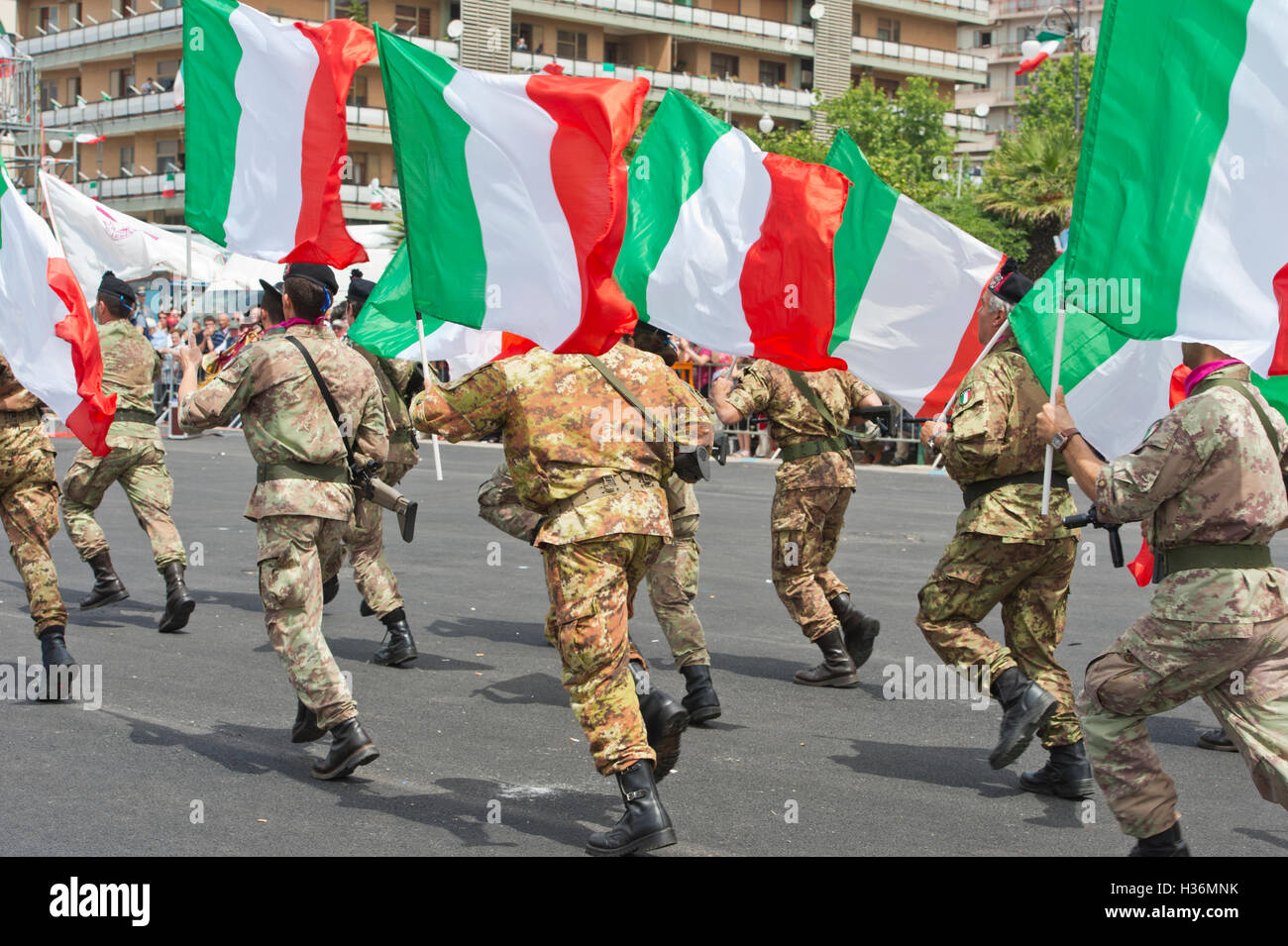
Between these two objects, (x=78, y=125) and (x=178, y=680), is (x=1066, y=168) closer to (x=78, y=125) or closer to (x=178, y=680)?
(x=178, y=680)

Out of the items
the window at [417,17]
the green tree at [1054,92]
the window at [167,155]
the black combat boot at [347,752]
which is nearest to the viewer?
the black combat boot at [347,752]

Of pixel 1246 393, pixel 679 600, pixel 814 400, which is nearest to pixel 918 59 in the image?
pixel 814 400

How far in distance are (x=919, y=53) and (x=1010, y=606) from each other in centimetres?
6862

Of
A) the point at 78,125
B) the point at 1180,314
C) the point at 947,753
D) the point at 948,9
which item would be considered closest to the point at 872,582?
the point at 947,753

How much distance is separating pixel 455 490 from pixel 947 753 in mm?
11112

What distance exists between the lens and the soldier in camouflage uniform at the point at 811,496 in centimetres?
784

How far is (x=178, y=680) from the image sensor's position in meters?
7.61

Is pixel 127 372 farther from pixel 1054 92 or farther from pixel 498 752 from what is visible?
pixel 1054 92

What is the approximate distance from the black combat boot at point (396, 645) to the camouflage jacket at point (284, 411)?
2.07 meters

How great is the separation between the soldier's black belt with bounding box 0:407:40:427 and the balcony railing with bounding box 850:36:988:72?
63.8m

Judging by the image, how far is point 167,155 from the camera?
57.2m

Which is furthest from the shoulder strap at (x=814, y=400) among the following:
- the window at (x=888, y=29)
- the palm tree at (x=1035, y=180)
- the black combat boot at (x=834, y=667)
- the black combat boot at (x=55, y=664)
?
the window at (x=888, y=29)

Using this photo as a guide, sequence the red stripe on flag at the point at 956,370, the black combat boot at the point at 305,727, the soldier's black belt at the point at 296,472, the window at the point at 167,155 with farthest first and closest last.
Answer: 1. the window at the point at 167,155
2. the red stripe on flag at the point at 956,370
3. the black combat boot at the point at 305,727
4. the soldier's black belt at the point at 296,472

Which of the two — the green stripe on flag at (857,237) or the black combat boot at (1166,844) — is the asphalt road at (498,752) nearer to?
the black combat boot at (1166,844)
